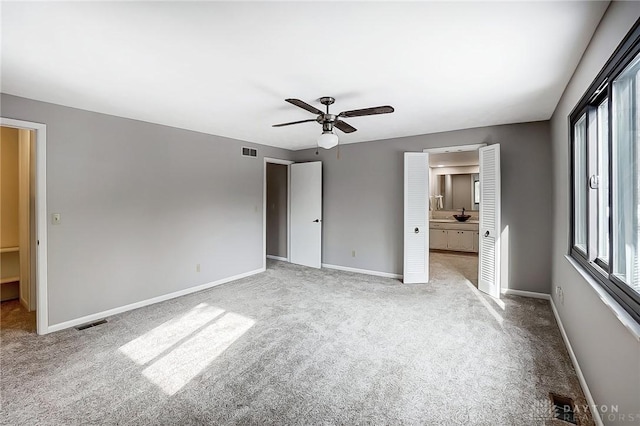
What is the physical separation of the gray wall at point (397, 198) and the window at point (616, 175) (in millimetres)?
1788

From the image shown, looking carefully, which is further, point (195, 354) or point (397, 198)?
point (397, 198)

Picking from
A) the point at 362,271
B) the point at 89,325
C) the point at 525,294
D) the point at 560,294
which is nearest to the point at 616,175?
the point at 560,294

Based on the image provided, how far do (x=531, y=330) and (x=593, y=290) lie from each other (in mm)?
1364

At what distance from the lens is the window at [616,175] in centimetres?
149

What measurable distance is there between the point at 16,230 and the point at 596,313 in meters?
6.41

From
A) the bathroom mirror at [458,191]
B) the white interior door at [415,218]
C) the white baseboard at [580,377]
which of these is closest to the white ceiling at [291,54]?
the white interior door at [415,218]

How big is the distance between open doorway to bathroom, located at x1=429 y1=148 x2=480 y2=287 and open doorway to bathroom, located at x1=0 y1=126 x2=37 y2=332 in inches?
262

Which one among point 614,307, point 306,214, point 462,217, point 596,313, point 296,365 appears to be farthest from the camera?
point 462,217

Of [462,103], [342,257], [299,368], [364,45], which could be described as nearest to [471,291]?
Result: [342,257]

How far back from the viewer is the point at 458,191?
820 centimetres

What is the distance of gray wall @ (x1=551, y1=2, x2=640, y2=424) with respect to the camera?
1.38 m

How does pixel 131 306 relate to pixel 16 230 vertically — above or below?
below

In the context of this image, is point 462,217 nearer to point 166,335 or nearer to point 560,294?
point 560,294

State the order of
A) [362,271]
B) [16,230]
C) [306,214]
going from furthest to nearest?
[306,214], [362,271], [16,230]
